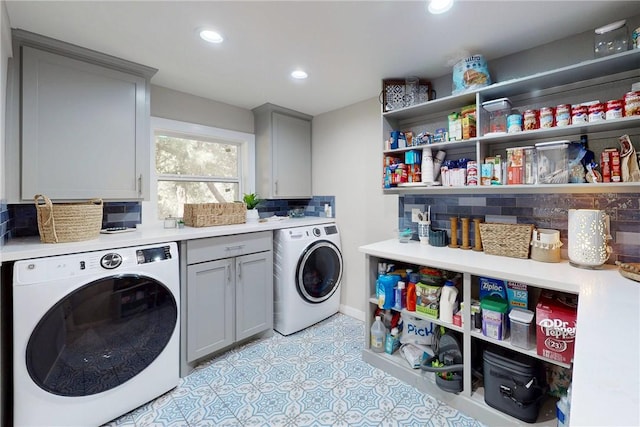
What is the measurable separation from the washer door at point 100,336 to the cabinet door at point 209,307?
220 mm

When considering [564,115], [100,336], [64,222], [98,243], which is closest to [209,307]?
[100,336]

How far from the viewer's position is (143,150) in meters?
2.05

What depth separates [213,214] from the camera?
229cm

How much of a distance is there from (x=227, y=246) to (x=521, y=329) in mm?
1908

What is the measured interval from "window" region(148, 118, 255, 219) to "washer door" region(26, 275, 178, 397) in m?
1.03

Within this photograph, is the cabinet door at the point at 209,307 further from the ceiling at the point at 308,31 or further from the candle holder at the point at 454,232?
the candle holder at the point at 454,232

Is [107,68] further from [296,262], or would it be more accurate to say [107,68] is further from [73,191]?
[296,262]

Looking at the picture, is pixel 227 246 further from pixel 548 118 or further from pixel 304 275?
pixel 548 118

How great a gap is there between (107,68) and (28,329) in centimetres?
162

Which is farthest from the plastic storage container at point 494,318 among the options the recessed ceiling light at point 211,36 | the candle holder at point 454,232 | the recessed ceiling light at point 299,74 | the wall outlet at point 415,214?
the recessed ceiling light at point 211,36

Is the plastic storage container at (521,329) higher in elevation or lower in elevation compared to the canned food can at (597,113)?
lower

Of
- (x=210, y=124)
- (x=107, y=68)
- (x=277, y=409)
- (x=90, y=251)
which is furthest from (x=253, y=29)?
(x=277, y=409)

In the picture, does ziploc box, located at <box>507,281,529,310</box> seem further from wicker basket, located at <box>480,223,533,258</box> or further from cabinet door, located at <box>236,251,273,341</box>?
cabinet door, located at <box>236,251,273,341</box>

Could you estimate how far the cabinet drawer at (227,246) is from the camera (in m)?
1.97
